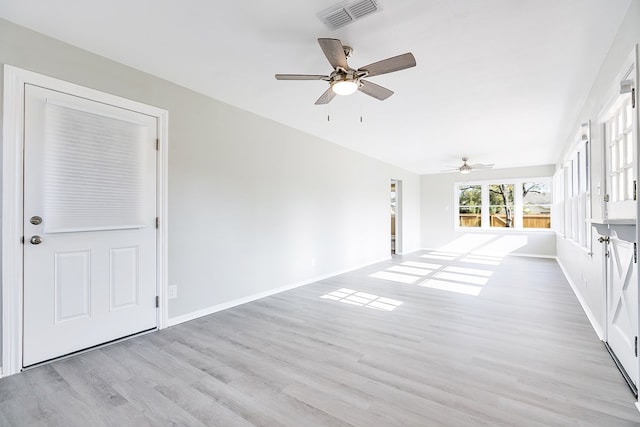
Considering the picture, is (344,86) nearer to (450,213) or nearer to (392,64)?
(392,64)

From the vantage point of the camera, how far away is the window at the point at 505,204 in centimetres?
813

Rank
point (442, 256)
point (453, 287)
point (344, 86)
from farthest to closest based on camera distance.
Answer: point (442, 256)
point (453, 287)
point (344, 86)

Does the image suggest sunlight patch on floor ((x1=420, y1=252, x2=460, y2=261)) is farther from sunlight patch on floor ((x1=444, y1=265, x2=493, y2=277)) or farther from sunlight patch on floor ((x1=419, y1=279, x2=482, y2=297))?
sunlight patch on floor ((x1=419, y1=279, x2=482, y2=297))

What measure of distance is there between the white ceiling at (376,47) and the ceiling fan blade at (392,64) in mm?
265

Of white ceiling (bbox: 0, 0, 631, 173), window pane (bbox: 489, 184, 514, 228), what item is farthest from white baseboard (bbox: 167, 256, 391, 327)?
window pane (bbox: 489, 184, 514, 228)

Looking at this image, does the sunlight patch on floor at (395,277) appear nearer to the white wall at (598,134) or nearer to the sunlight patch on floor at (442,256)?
the white wall at (598,134)

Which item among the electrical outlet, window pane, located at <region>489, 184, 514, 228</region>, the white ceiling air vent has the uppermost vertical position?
the white ceiling air vent

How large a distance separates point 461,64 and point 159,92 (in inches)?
114

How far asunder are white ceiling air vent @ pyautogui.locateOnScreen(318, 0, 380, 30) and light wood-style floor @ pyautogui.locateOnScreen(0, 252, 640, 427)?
2.49m

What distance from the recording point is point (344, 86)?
2.49 meters

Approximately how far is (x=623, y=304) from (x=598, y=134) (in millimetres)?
1531

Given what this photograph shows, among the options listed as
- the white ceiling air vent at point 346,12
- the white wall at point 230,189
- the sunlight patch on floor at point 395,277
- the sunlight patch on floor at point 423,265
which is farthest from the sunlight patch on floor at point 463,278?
the white ceiling air vent at point 346,12

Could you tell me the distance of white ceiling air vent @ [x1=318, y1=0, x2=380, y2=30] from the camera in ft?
6.34

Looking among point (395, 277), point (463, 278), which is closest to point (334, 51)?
point (395, 277)
